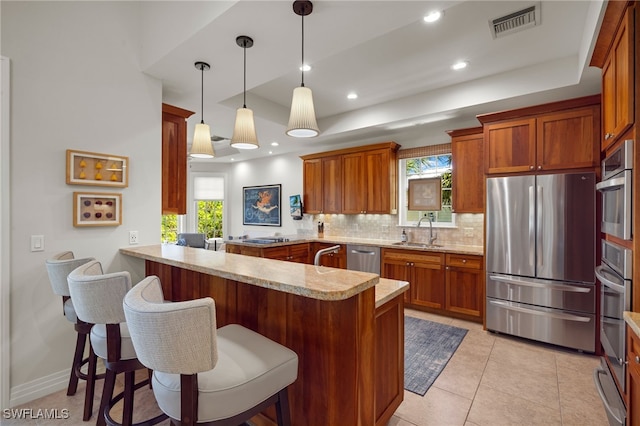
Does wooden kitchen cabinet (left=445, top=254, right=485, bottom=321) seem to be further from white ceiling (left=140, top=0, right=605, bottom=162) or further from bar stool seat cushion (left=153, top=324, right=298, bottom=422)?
bar stool seat cushion (left=153, top=324, right=298, bottom=422)

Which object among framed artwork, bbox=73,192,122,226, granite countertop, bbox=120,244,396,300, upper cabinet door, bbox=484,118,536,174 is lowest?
granite countertop, bbox=120,244,396,300

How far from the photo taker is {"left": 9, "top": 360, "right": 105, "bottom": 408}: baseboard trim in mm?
2180

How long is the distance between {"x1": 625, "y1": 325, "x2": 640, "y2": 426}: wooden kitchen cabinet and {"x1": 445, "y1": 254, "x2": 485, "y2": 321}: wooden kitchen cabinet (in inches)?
80.4

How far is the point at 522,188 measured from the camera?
128 inches

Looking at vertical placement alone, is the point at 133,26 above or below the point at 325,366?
above

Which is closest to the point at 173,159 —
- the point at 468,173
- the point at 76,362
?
the point at 76,362

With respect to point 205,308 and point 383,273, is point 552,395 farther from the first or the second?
point 205,308

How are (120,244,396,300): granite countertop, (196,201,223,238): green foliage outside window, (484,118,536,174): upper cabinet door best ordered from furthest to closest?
(196,201,223,238): green foliage outside window
(484,118,536,174): upper cabinet door
(120,244,396,300): granite countertop

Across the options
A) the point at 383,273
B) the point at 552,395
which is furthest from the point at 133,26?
the point at 552,395

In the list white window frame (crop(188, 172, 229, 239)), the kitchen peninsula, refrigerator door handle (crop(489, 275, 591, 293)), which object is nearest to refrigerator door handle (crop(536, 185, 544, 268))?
refrigerator door handle (crop(489, 275, 591, 293))

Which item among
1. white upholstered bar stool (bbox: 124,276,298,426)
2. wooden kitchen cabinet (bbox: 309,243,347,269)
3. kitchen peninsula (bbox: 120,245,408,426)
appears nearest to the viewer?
white upholstered bar stool (bbox: 124,276,298,426)

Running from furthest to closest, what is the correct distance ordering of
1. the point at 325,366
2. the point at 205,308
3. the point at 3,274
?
1. the point at 3,274
2. the point at 325,366
3. the point at 205,308

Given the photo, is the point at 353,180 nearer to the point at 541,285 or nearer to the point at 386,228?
the point at 386,228

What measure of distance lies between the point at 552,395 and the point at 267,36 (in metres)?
3.52
